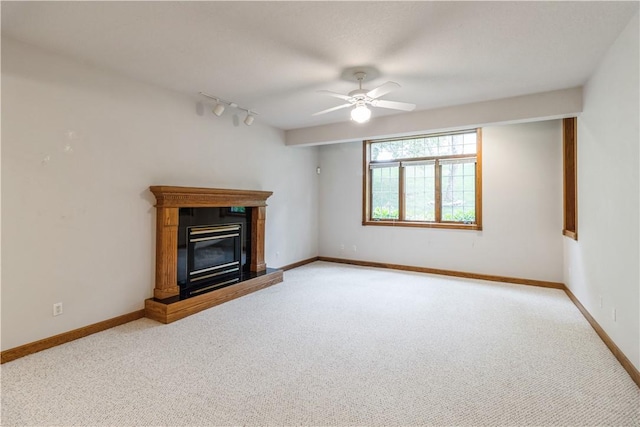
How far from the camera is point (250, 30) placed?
2377 mm

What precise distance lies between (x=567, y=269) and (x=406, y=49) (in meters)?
3.78

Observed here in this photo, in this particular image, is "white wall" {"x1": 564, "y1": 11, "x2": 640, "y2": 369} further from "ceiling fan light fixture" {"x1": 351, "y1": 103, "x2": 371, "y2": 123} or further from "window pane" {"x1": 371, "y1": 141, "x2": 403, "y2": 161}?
"window pane" {"x1": 371, "y1": 141, "x2": 403, "y2": 161}

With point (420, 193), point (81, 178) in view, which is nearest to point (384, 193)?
point (420, 193)

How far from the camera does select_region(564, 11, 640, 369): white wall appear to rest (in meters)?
2.21

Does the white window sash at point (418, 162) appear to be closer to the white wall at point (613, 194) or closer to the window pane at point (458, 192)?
the window pane at point (458, 192)

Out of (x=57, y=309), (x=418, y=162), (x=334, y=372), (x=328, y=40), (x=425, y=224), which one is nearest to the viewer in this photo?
(x=334, y=372)

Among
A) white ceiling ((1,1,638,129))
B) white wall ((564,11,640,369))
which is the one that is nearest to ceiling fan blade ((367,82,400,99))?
white ceiling ((1,1,638,129))

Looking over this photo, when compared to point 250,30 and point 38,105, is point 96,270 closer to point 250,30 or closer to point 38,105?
point 38,105

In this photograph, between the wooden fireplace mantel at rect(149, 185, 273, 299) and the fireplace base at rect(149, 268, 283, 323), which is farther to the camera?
the wooden fireplace mantel at rect(149, 185, 273, 299)

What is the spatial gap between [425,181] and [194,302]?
4199 mm

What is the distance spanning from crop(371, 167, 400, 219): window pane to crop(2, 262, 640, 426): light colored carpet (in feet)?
8.45

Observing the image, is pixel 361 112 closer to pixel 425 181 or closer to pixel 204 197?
pixel 204 197

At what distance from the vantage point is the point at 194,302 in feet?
11.5

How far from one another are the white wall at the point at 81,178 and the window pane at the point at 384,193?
312 centimetres
